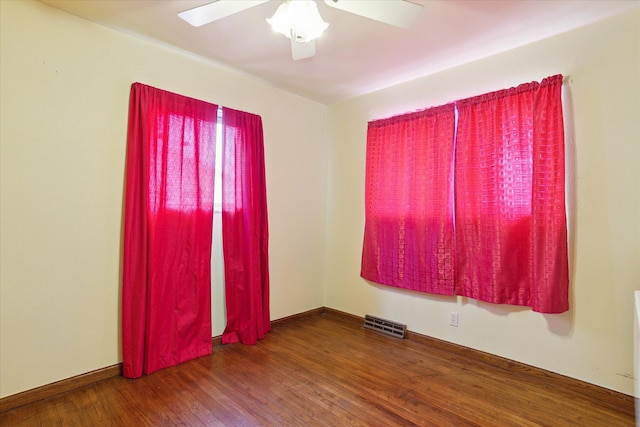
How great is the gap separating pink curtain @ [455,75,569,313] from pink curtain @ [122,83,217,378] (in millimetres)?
2104

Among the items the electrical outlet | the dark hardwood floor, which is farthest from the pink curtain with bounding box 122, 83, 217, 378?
the electrical outlet

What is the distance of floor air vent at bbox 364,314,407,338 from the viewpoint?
3.02m

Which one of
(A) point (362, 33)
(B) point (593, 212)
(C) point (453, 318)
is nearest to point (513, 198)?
(B) point (593, 212)

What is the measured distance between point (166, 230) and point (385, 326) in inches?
85.1

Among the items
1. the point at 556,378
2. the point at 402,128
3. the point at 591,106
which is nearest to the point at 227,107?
the point at 402,128

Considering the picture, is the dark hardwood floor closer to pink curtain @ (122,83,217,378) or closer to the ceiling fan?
pink curtain @ (122,83,217,378)

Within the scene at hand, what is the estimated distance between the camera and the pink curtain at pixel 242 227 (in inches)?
110

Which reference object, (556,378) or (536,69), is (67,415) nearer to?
(556,378)

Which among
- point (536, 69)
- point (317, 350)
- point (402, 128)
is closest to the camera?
point (536, 69)

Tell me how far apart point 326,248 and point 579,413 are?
8.25 feet

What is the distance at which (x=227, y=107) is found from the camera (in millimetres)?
2852

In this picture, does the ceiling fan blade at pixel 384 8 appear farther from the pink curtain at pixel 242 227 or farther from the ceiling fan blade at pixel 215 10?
the pink curtain at pixel 242 227

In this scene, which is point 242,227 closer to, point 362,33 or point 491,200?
point 362,33

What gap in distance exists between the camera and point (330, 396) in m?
2.04
